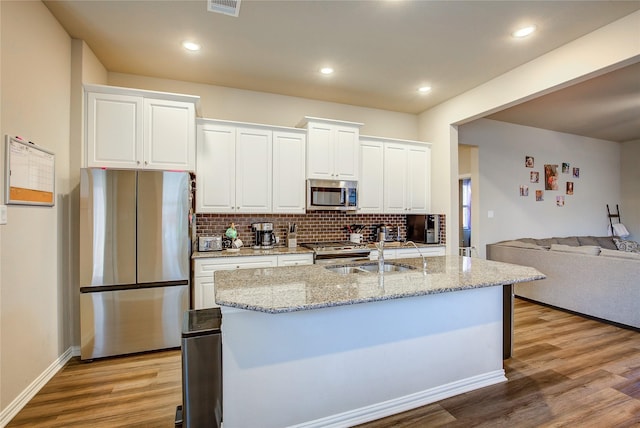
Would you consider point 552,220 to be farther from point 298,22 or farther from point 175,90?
point 175,90

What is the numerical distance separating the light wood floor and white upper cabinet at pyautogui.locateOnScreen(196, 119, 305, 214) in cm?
168

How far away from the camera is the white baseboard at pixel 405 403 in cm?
182

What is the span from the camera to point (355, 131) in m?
4.04

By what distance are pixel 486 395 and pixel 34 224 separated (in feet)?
11.3

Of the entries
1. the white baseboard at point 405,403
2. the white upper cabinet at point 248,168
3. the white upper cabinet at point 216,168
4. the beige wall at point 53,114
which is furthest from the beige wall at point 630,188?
the white upper cabinet at point 216,168

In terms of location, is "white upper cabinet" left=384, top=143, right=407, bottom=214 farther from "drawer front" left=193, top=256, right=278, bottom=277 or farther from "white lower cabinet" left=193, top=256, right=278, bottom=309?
"white lower cabinet" left=193, top=256, right=278, bottom=309

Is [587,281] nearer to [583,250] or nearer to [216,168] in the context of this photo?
[583,250]

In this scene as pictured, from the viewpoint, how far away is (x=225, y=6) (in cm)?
230

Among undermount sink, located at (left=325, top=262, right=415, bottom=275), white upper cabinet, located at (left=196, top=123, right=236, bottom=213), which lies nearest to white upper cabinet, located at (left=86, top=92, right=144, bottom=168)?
white upper cabinet, located at (left=196, top=123, right=236, bottom=213)

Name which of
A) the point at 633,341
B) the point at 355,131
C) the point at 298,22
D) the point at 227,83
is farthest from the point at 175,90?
the point at 633,341

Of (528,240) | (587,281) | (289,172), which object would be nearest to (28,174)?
(289,172)

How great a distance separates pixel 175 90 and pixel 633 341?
5.58m

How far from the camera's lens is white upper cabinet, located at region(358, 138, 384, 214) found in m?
4.20

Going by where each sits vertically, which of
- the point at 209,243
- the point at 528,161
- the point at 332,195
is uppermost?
the point at 528,161
